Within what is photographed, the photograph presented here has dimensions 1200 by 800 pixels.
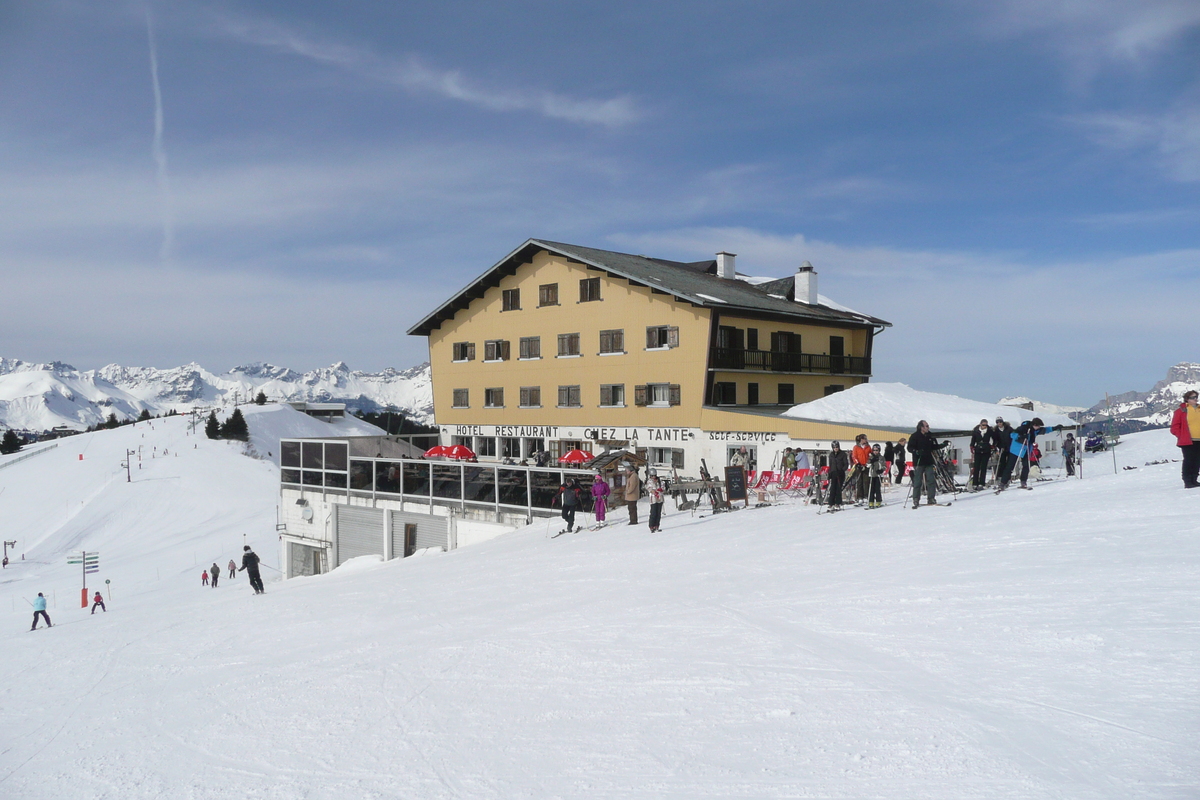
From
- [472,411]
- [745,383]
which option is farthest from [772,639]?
[472,411]

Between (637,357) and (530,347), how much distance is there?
23.8 feet

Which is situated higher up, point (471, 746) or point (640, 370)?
point (640, 370)

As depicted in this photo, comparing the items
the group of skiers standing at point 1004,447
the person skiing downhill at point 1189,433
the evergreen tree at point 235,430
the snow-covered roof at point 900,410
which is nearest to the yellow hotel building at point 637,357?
the snow-covered roof at point 900,410

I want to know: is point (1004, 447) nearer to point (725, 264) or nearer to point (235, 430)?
point (725, 264)

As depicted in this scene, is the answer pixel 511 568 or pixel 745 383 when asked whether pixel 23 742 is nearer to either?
pixel 511 568

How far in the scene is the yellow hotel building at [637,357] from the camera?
34656 mm

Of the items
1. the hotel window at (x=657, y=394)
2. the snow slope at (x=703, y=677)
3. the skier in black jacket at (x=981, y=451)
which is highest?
the hotel window at (x=657, y=394)

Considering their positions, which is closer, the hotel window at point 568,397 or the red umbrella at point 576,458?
the red umbrella at point 576,458

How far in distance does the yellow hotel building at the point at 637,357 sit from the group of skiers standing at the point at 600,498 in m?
10.2

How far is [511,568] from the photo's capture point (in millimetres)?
16734

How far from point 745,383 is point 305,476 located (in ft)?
68.7

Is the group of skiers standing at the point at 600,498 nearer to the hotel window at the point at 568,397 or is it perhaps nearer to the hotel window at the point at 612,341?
the hotel window at the point at 612,341

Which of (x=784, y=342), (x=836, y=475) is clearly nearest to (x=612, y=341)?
(x=784, y=342)

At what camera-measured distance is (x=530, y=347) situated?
41938 millimetres
